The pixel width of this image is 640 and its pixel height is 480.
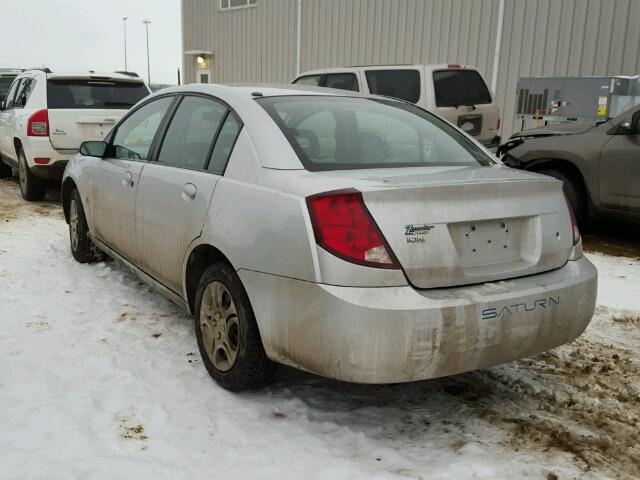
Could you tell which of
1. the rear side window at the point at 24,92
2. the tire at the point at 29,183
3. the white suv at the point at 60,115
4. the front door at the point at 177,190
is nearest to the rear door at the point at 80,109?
the white suv at the point at 60,115

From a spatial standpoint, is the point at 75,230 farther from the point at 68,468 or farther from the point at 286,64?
the point at 286,64

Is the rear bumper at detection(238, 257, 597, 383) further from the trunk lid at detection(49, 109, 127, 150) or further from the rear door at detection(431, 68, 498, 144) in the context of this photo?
the rear door at detection(431, 68, 498, 144)

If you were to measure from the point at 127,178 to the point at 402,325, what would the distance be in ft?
8.10

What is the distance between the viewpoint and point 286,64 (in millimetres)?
16938

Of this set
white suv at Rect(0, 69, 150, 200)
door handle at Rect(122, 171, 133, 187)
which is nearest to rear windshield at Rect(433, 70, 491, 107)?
white suv at Rect(0, 69, 150, 200)

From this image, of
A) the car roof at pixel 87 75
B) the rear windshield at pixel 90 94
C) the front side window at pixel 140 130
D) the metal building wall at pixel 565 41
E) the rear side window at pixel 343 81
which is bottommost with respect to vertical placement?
the front side window at pixel 140 130

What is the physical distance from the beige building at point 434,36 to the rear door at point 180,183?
9510 millimetres

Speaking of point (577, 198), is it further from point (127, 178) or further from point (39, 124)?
point (39, 124)

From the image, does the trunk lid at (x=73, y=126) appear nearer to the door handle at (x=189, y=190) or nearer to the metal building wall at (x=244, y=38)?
the door handle at (x=189, y=190)

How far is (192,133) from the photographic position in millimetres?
3623

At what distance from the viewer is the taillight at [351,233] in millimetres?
2398

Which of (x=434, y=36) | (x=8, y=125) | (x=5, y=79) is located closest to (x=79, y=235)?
(x=8, y=125)

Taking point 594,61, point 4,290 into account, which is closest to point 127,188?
point 4,290

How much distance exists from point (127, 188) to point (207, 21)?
1728 cm
